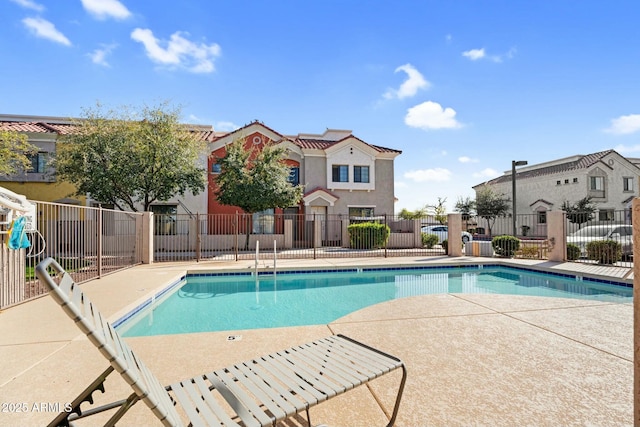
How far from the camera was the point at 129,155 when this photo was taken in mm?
14492

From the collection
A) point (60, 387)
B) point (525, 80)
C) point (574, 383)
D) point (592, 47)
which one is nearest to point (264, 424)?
point (60, 387)

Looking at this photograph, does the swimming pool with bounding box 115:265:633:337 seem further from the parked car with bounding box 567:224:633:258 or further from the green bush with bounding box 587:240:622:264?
the parked car with bounding box 567:224:633:258

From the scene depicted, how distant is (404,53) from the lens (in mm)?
12844

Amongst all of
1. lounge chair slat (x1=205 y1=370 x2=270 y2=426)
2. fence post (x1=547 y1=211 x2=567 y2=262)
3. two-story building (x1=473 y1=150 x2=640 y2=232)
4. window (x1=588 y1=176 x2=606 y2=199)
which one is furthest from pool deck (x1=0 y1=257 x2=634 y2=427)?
window (x1=588 y1=176 x2=606 y2=199)

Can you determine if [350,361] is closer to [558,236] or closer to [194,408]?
[194,408]

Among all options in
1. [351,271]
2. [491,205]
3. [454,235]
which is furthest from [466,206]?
[351,271]

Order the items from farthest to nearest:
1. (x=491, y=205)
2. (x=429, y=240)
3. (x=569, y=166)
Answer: (x=491, y=205) < (x=569, y=166) < (x=429, y=240)

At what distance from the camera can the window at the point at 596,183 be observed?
28500mm

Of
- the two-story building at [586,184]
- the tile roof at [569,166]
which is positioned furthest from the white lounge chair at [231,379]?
the tile roof at [569,166]

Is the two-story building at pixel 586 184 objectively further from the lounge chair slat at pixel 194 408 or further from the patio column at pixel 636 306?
the lounge chair slat at pixel 194 408

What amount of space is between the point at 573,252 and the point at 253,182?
46.6ft

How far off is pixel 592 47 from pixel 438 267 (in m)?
8.87

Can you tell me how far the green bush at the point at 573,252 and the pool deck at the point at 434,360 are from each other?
793 cm

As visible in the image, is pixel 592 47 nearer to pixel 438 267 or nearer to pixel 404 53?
pixel 404 53
